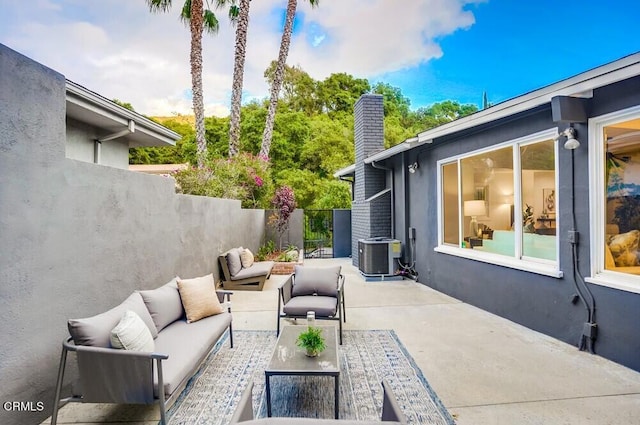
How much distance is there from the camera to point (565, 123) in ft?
13.6

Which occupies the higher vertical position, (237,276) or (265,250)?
(265,250)

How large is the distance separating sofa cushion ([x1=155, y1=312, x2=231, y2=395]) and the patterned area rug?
31 centimetres

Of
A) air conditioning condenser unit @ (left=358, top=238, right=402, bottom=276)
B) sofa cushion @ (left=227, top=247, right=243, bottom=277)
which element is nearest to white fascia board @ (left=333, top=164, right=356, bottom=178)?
air conditioning condenser unit @ (left=358, top=238, right=402, bottom=276)

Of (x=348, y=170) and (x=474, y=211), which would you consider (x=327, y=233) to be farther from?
(x=474, y=211)

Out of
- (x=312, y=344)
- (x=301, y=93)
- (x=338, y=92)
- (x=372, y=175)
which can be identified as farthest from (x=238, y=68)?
(x=338, y=92)

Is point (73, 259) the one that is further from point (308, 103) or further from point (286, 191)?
point (308, 103)

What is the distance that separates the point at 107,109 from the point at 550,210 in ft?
21.4

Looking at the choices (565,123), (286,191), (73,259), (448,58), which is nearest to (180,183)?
(286,191)

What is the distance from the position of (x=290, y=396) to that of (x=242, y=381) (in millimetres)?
569

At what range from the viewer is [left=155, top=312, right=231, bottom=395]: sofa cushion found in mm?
2629

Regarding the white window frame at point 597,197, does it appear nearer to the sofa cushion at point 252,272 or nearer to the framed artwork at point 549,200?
the framed artwork at point 549,200

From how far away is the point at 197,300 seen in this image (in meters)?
3.91

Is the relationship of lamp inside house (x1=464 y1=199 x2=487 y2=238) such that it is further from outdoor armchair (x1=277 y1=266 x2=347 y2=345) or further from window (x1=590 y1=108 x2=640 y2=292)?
outdoor armchair (x1=277 y1=266 x2=347 y2=345)

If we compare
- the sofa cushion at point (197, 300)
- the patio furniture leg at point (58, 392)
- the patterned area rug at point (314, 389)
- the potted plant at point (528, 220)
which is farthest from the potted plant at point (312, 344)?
the potted plant at point (528, 220)
